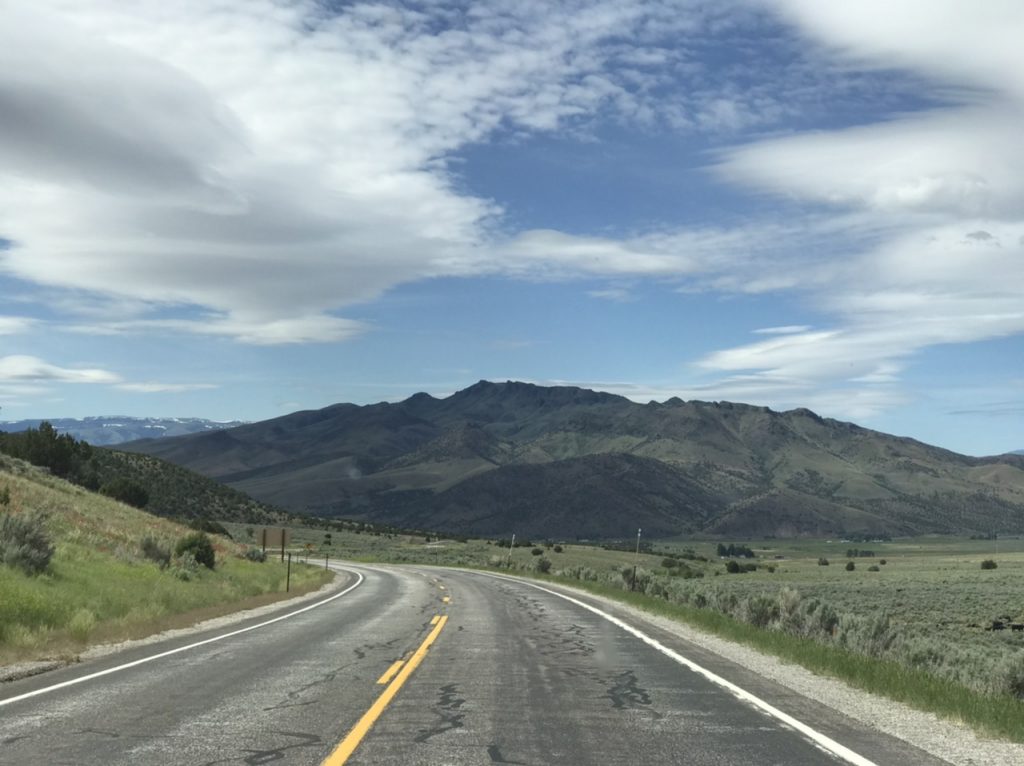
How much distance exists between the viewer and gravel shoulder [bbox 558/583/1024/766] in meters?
8.33

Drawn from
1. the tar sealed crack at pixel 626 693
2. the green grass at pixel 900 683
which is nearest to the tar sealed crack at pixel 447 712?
→ the tar sealed crack at pixel 626 693

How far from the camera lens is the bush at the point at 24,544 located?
20078mm

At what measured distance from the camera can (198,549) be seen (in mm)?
33844

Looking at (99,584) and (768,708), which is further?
(99,584)

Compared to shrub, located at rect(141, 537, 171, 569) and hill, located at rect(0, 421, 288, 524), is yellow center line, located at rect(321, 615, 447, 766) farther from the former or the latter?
hill, located at rect(0, 421, 288, 524)

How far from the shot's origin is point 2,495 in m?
32.5

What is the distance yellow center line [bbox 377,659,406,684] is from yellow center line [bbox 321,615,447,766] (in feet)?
0.27

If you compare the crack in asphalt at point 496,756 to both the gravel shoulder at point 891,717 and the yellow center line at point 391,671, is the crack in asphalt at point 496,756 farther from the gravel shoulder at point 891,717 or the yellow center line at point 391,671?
the yellow center line at point 391,671

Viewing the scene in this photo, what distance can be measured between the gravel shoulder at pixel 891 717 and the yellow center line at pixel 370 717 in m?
4.96

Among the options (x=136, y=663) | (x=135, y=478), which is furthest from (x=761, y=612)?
(x=135, y=478)

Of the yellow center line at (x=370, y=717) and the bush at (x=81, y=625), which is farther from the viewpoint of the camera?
the bush at (x=81, y=625)

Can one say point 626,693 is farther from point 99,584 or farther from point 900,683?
point 99,584

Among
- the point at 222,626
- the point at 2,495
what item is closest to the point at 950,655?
the point at 222,626

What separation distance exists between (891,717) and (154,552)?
86.1 ft
